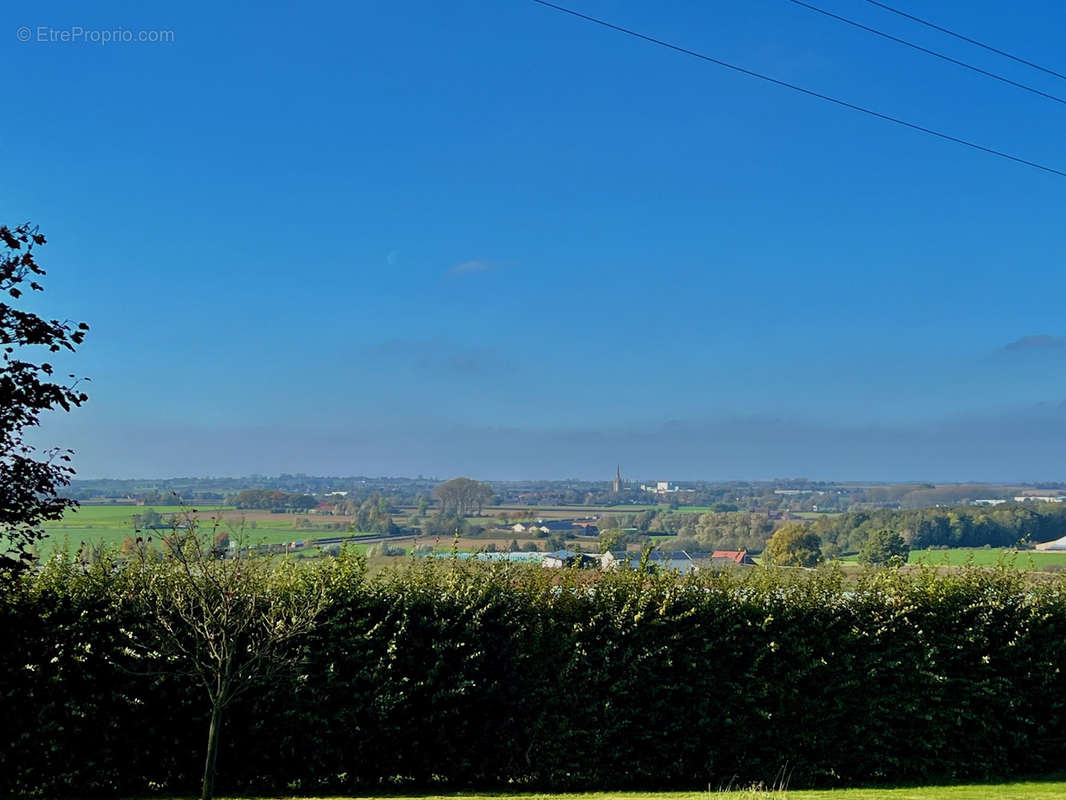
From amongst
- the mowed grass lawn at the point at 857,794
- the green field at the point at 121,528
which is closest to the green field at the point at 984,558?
the mowed grass lawn at the point at 857,794

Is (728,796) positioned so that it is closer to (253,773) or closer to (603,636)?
(603,636)

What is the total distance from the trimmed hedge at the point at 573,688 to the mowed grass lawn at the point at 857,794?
497 millimetres

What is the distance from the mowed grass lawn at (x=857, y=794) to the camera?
1202cm

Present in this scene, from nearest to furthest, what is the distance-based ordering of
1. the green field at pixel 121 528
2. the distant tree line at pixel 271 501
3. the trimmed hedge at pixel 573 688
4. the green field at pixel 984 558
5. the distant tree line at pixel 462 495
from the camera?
the trimmed hedge at pixel 573 688, the green field at pixel 121 528, the green field at pixel 984 558, the distant tree line at pixel 271 501, the distant tree line at pixel 462 495

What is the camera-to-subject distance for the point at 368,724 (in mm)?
12422

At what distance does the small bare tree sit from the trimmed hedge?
42 cm

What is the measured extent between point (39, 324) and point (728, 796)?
970 centimetres

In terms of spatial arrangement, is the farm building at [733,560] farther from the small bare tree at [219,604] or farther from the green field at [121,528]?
the small bare tree at [219,604]

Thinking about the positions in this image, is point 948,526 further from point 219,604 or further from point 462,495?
point 219,604

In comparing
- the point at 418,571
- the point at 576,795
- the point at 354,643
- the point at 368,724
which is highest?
the point at 418,571

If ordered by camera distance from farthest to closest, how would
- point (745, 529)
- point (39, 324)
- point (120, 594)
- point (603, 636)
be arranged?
point (745, 529) < point (603, 636) < point (120, 594) < point (39, 324)

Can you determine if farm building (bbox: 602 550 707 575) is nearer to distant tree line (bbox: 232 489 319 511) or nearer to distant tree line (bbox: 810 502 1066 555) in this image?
distant tree line (bbox: 810 502 1066 555)

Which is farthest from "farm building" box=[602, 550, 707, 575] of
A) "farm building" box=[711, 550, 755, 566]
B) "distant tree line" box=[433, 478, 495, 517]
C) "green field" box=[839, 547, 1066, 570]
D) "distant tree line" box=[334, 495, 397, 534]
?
"distant tree line" box=[433, 478, 495, 517]

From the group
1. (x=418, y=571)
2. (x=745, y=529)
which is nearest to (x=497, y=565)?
(x=418, y=571)
